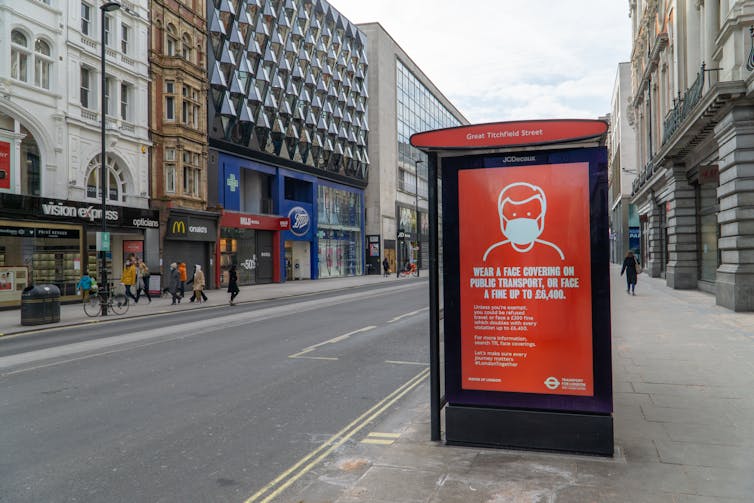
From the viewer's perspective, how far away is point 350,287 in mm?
37906

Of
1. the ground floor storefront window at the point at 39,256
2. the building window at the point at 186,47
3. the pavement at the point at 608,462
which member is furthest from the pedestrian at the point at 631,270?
the building window at the point at 186,47

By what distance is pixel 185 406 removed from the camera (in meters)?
7.23

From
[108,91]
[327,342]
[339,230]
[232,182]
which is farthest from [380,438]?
[339,230]

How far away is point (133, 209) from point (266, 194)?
15.8 meters

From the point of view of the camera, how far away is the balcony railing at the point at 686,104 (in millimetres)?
21425

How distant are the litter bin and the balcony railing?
2250cm

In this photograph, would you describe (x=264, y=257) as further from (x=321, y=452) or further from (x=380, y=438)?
(x=321, y=452)

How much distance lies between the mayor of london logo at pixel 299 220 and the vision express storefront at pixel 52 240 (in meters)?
16.6

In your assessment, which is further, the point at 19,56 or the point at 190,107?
the point at 190,107

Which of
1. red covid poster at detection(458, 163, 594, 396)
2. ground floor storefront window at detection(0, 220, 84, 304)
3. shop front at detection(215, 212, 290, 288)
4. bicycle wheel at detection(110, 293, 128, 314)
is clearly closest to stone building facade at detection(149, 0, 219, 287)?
shop front at detection(215, 212, 290, 288)

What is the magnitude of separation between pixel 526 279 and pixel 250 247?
119 feet

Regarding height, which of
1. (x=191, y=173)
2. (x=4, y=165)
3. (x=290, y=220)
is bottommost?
(x=290, y=220)

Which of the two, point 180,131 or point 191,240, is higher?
point 180,131

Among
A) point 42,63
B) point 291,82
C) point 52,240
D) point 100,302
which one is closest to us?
point 100,302
